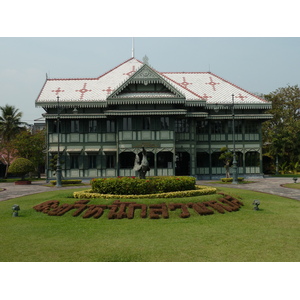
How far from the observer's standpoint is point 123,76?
40719 mm

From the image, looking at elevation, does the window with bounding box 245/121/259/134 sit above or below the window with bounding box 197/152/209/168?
above

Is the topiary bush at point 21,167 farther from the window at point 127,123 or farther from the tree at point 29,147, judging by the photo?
the window at point 127,123

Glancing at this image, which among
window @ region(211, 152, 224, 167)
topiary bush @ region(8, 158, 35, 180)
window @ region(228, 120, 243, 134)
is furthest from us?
window @ region(211, 152, 224, 167)

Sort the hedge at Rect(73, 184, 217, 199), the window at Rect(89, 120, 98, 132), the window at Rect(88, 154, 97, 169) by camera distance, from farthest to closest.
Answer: the window at Rect(89, 120, 98, 132)
the window at Rect(88, 154, 97, 169)
the hedge at Rect(73, 184, 217, 199)

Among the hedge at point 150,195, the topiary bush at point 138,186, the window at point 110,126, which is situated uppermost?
the window at point 110,126

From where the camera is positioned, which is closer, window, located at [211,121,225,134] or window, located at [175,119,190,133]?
window, located at [175,119,190,133]

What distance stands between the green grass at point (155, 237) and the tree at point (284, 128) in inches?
1284

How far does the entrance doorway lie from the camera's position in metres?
38.8

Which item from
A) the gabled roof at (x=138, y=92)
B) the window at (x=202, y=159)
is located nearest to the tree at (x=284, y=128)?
the gabled roof at (x=138, y=92)

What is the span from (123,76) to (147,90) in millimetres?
7982

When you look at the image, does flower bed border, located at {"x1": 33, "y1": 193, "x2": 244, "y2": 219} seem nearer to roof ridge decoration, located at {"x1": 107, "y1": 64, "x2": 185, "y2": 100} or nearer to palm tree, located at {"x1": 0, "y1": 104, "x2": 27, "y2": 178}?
roof ridge decoration, located at {"x1": 107, "y1": 64, "x2": 185, "y2": 100}

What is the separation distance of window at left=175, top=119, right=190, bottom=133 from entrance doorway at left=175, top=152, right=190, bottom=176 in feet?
11.3

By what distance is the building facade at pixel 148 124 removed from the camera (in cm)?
3356

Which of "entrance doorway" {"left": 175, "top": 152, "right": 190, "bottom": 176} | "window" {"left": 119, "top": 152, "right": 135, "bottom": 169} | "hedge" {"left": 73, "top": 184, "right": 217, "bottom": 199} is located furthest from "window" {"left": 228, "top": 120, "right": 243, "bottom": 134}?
"hedge" {"left": 73, "top": 184, "right": 217, "bottom": 199}
